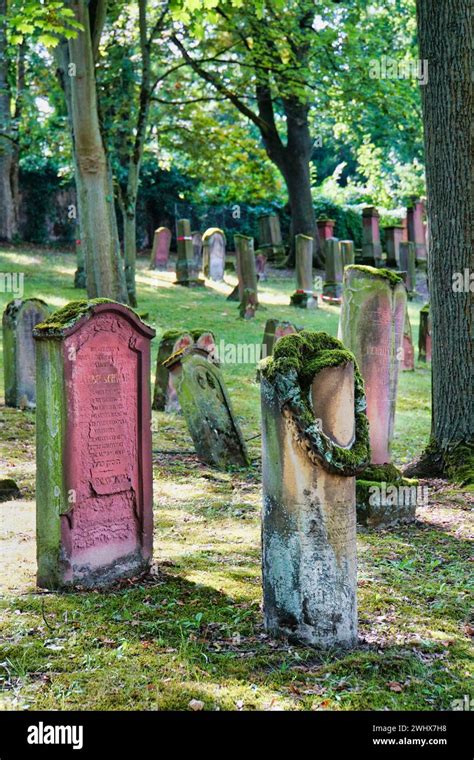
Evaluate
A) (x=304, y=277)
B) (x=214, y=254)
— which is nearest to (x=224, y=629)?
(x=304, y=277)

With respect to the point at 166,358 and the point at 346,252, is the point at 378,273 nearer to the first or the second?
the point at 166,358

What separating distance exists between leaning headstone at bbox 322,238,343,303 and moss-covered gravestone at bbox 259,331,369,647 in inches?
717

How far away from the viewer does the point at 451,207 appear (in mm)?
8234

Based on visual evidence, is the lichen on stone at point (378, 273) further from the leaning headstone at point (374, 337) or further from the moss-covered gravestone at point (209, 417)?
the moss-covered gravestone at point (209, 417)

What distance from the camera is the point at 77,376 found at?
17.8 ft

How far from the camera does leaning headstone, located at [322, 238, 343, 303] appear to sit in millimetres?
22812

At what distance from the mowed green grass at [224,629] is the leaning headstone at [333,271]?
50.1 feet

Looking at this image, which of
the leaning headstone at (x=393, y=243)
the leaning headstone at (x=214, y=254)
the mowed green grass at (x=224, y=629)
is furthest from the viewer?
the leaning headstone at (x=393, y=243)

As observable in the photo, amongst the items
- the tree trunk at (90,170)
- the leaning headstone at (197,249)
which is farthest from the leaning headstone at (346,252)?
the tree trunk at (90,170)

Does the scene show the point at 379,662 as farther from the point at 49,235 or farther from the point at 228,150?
the point at 49,235

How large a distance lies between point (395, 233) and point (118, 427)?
23.8m

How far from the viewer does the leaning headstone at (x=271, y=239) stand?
29.1 meters

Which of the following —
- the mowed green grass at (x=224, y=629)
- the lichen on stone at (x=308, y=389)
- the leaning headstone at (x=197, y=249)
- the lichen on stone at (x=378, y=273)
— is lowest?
the mowed green grass at (x=224, y=629)

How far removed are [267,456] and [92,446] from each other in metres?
1.37
